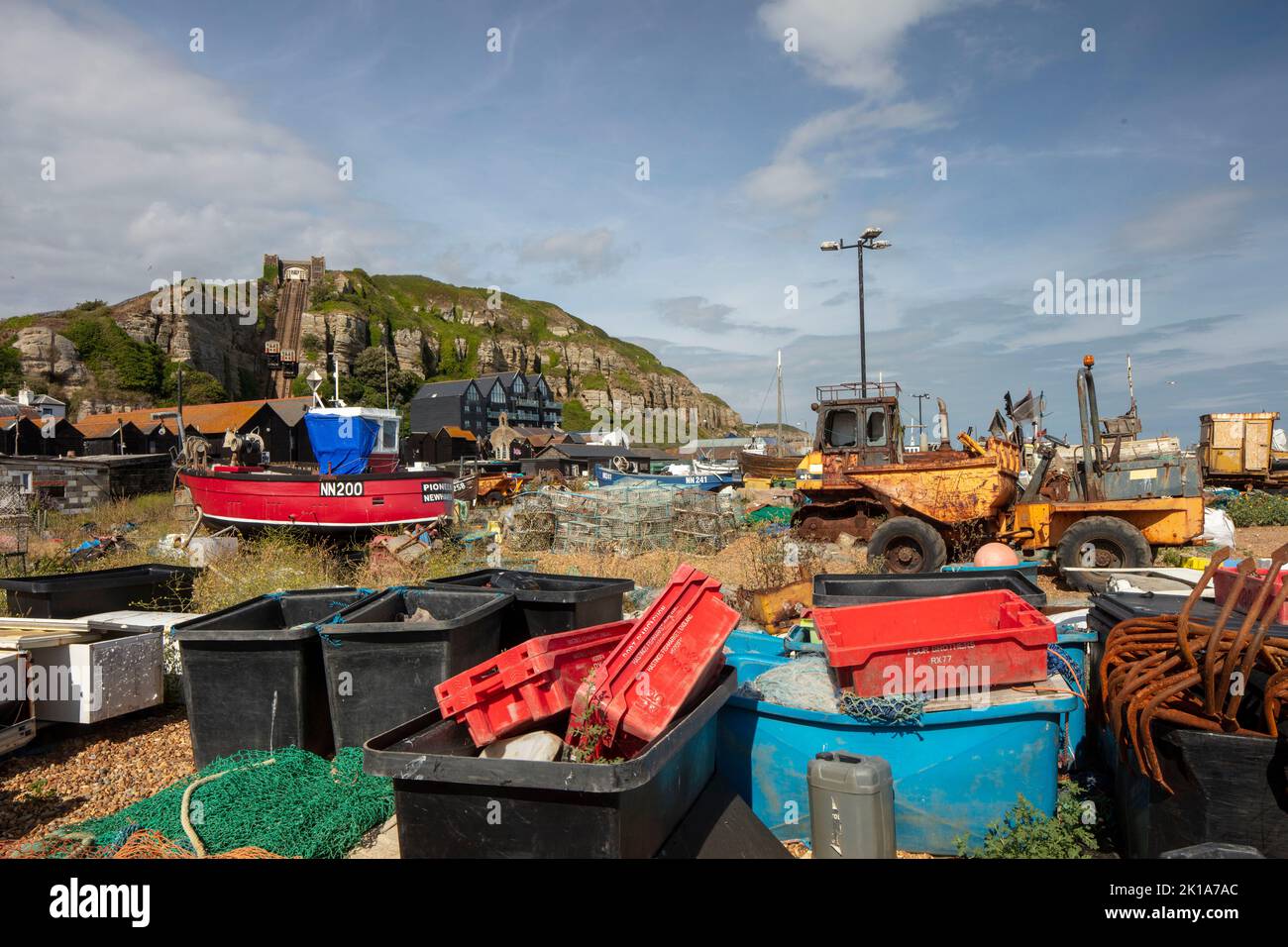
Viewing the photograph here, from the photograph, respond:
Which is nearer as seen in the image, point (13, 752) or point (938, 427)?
point (13, 752)

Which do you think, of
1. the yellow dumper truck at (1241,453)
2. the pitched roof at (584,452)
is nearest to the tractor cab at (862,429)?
the yellow dumper truck at (1241,453)

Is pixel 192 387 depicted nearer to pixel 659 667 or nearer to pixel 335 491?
pixel 335 491

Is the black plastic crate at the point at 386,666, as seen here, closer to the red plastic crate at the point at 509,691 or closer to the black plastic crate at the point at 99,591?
the red plastic crate at the point at 509,691

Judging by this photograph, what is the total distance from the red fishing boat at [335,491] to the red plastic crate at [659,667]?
1167 centimetres

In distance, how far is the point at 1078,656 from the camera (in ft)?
13.8

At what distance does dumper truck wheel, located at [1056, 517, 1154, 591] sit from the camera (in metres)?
8.54

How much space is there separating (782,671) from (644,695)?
1396 mm

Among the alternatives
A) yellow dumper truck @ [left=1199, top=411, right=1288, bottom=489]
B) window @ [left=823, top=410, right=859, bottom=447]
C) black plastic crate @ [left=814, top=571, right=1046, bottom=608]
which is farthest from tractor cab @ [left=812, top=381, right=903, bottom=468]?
yellow dumper truck @ [left=1199, top=411, right=1288, bottom=489]

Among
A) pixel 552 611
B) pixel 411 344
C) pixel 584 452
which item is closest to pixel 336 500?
pixel 552 611

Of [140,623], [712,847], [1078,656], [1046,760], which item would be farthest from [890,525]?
[140,623]

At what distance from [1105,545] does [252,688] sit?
8995mm
